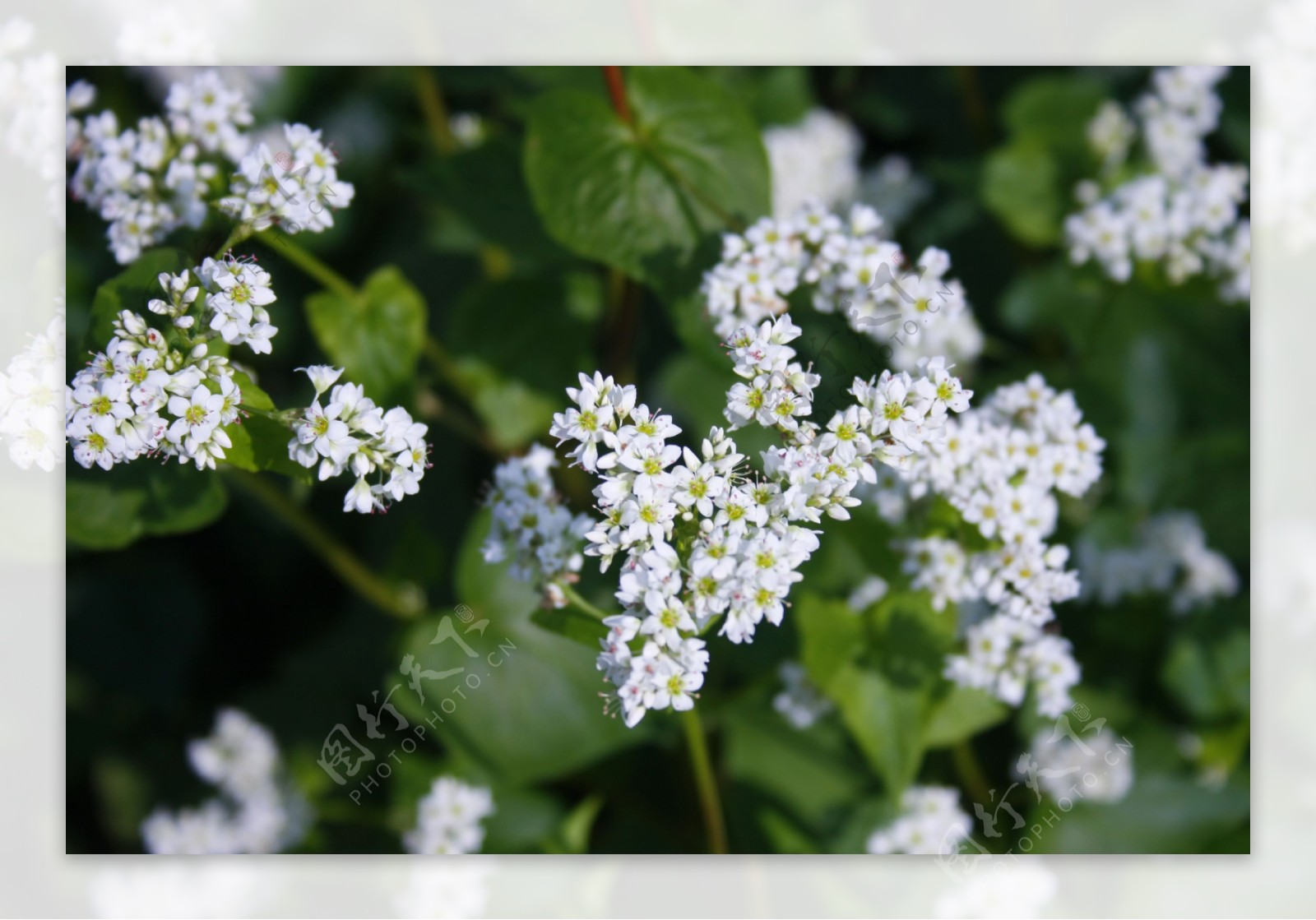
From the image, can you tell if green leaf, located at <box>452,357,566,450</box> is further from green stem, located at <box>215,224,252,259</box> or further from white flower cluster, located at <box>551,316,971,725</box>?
white flower cluster, located at <box>551,316,971,725</box>

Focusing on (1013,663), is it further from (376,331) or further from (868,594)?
(376,331)

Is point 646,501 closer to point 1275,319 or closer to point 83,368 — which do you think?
point 83,368

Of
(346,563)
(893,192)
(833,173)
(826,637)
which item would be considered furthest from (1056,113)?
(346,563)

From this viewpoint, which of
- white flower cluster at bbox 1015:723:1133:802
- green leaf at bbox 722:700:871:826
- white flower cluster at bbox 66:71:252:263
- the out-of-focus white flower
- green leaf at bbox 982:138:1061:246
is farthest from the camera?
green leaf at bbox 982:138:1061:246

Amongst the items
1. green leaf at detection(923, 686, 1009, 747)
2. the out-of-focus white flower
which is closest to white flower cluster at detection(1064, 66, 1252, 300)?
green leaf at detection(923, 686, 1009, 747)

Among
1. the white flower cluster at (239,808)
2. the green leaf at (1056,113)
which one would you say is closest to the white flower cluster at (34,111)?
the white flower cluster at (239,808)

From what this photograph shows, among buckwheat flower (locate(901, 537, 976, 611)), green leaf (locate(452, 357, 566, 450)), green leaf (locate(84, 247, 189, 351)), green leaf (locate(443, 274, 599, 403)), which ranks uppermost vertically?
green leaf (locate(443, 274, 599, 403))

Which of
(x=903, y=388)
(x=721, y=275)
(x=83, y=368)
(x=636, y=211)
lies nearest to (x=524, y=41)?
(x=636, y=211)
